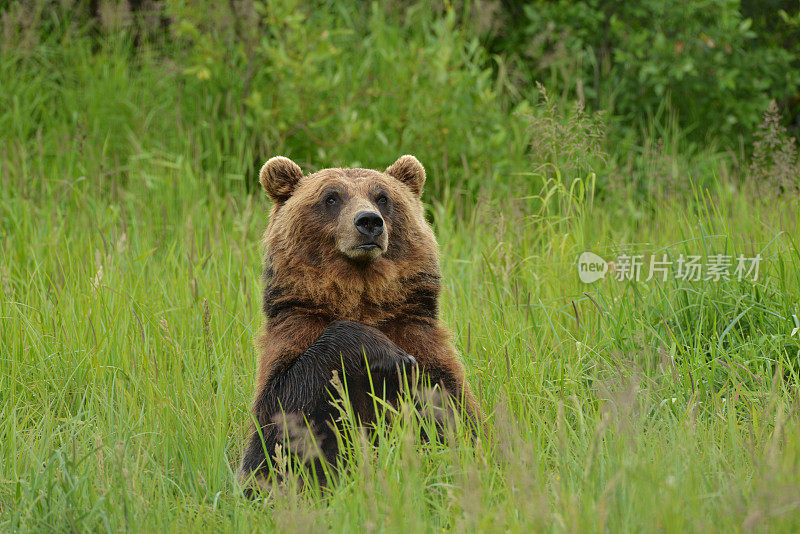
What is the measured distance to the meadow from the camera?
8.84 feet

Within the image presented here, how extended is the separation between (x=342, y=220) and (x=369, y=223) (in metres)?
0.15

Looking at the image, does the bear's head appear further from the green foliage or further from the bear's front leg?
the green foliage

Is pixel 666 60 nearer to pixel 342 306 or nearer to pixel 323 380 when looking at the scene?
pixel 342 306

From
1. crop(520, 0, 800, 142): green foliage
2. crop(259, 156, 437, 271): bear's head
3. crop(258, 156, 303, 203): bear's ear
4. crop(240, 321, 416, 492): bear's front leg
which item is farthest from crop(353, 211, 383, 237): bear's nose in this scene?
crop(520, 0, 800, 142): green foliage

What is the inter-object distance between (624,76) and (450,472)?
6063 millimetres

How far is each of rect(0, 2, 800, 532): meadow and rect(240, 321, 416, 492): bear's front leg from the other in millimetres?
184

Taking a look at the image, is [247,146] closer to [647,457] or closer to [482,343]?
[482,343]

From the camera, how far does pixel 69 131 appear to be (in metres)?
7.21

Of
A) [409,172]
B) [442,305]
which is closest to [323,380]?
[409,172]

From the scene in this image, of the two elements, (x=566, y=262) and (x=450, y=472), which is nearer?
(x=450, y=472)

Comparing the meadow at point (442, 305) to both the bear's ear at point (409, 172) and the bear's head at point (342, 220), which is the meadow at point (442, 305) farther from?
the bear's ear at point (409, 172)

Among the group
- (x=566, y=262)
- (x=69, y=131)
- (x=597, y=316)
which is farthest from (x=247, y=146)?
(x=597, y=316)

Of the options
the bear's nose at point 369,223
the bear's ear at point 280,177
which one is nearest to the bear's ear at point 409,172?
the bear's ear at point 280,177

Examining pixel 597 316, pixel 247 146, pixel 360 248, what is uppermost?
pixel 247 146
